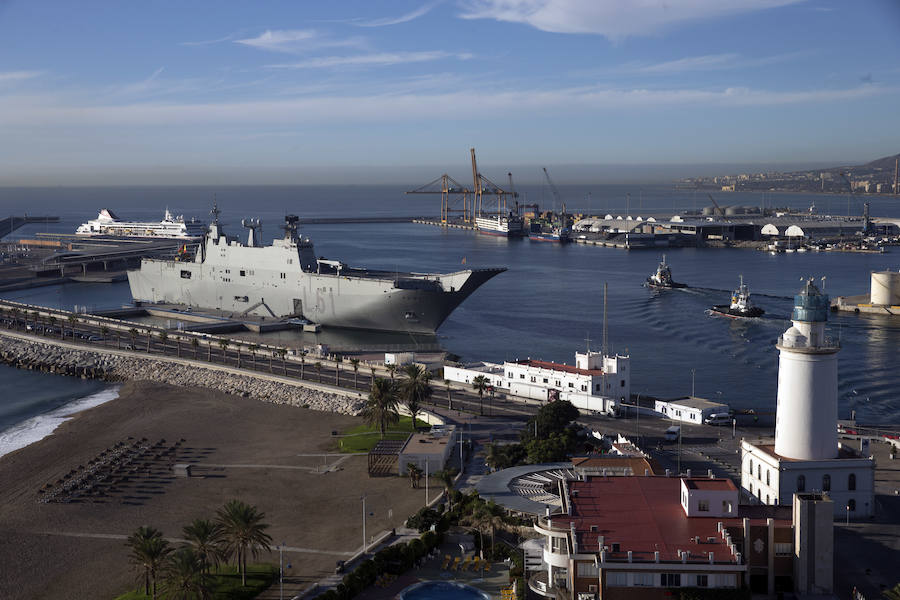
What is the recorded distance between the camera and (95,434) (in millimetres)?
24391

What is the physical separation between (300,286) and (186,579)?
97.2 feet

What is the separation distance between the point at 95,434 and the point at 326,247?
65990 mm

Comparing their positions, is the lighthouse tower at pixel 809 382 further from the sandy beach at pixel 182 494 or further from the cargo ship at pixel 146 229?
the cargo ship at pixel 146 229

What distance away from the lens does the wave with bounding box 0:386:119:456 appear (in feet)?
79.0

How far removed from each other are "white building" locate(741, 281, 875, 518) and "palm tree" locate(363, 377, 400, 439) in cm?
1009

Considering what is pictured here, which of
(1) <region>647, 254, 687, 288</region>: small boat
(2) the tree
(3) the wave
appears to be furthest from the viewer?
(1) <region>647, 254, 687, 288</region>: small boat

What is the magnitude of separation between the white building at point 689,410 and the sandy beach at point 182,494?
7.89 m

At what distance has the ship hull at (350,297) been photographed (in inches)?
1526

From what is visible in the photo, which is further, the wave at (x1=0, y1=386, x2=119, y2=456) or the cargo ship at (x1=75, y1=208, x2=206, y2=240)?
the cargo ship at (x1=75, y1=208, x2=206, y2=240)

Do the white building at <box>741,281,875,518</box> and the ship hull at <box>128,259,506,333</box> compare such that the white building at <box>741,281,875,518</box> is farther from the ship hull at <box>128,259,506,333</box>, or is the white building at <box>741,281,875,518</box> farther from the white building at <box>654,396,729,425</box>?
the ship hull at <box>128,259,506,333</box>

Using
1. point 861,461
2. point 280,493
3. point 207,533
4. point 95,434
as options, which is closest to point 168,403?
point 95,434

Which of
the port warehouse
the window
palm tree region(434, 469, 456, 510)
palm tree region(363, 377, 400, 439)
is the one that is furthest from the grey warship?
the port warehouse

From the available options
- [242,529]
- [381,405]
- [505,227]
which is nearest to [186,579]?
[242,529]

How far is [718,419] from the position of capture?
2342cm
